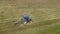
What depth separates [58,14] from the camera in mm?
17188

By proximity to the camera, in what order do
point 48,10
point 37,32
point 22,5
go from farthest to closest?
point 22,5 < point 48,10 < point 37,32

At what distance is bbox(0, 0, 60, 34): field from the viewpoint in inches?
504

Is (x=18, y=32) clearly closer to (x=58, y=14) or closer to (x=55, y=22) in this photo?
(x=55, y=22)

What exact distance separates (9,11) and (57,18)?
5.22 meters

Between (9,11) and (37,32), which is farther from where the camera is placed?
(9,11)

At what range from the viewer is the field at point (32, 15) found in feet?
42.0

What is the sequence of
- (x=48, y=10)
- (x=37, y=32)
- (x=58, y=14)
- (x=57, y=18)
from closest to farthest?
(x=37, y=32), (x=57, y=18), (x=58, y=14), (x=48, y=10)

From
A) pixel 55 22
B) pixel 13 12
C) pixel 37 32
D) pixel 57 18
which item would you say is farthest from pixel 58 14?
pixel 37 32

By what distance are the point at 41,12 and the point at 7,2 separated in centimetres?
513

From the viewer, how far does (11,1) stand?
70.2 ft

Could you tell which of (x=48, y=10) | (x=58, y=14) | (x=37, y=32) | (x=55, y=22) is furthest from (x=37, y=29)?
(x=48, y=10)

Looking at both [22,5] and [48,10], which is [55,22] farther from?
[22,5]

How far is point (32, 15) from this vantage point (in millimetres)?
16641

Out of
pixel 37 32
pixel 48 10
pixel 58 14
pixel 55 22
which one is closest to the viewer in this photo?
pixel 37 32
